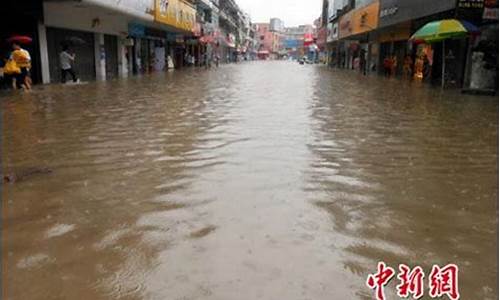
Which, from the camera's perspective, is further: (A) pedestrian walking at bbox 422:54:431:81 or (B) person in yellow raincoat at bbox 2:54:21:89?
(A) pedestrian walking at bbox 422:54:431:81

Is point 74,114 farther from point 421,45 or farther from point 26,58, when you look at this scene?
point 421,45

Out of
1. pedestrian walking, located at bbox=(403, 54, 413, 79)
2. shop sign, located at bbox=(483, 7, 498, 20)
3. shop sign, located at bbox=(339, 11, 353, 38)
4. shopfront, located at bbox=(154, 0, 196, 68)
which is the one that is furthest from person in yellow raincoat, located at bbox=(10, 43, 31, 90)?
shop sign, located at bbox=(339, 11, 353, 38)

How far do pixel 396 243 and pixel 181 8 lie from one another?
3366 cm

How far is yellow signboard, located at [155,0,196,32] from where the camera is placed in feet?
95.2

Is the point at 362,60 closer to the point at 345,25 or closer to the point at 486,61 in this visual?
the point at 345,25

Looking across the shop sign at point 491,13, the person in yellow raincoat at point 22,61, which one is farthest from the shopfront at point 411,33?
the person in yellow raincoat at point 22,61

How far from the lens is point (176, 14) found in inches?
1331

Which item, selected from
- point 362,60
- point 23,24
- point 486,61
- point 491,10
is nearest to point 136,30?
point 23,24

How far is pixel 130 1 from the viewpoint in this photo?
76.6 ft

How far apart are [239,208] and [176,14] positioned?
30.7 metres

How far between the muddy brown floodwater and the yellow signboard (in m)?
20.2

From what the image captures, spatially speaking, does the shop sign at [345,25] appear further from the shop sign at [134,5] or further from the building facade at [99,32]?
the shop sign at [134,5]

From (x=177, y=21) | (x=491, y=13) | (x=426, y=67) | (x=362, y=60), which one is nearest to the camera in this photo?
(x=491, y=13)

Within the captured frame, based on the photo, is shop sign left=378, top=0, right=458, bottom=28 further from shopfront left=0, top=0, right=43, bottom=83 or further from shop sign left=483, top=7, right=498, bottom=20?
shopfront left=0, top=0, right=43, bottom=83
